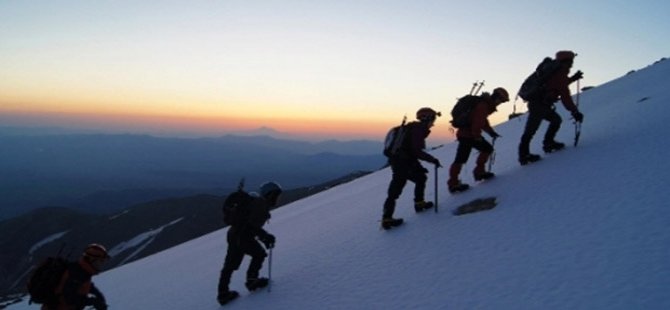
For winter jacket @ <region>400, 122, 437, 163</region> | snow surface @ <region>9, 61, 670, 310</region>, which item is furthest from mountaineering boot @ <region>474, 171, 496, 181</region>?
winter jacket @ <region>400, 122, 437, 163</region>

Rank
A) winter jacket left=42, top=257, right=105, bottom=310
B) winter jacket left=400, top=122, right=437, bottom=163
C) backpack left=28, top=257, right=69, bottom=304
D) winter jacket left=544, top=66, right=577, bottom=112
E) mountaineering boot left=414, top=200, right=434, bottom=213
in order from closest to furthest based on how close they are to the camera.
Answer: backpack left=28, top=257, right=69, bottom=304 → winter jacket left=42, top=257, right=105, bottom=310 → winter jacket left=400, top=122, right=437, bottom=163 → winter jacket left=544, top=66, right=577, bottom=112 → mountaineering boot left=414, top=200, right=434, bottom=213

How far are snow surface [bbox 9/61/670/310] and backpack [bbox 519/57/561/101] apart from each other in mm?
1690

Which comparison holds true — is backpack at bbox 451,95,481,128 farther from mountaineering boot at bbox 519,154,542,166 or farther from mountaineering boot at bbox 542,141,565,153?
mountaineering boot at bbox 542,141,565,153

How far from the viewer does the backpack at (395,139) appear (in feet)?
34.4

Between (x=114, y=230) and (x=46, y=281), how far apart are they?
394ft

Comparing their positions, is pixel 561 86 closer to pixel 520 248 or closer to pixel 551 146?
pixel 551 146

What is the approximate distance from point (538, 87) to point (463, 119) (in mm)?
2036

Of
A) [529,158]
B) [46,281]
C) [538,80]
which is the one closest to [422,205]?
[529,158]

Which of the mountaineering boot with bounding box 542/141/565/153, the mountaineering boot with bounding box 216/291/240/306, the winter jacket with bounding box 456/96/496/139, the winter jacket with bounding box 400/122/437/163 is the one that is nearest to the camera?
the winter jacket with bounding box 400/122/437/163

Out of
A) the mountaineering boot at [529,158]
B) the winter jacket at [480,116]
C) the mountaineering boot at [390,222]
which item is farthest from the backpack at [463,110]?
the mountaineering boot at [390,222]

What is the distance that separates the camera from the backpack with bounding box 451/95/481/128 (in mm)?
11023

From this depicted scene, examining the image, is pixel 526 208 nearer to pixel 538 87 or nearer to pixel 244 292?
pixel 538 87

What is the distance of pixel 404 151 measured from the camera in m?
10.5

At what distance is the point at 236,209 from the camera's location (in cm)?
990
